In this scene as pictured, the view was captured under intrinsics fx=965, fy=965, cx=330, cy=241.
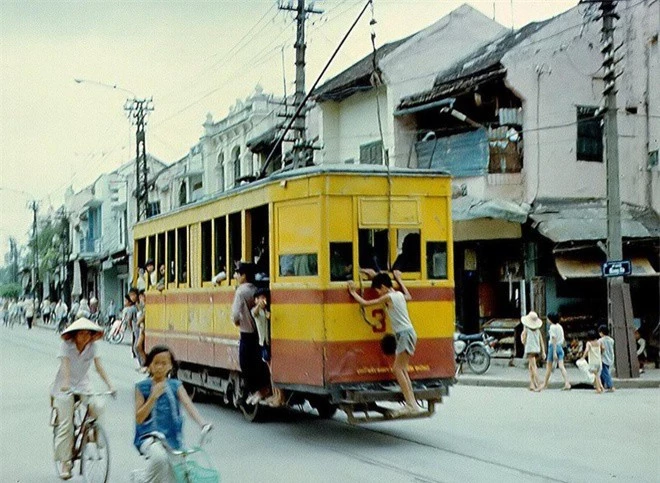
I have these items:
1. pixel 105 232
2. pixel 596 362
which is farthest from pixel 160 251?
pixel 105 232

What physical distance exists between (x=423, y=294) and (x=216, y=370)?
4.27 meters

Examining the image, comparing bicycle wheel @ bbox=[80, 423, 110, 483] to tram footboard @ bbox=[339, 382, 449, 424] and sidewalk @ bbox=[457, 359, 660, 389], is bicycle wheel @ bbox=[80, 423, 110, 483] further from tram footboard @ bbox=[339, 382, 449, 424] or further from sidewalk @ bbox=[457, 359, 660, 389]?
sidewalk @ bbox=[457, 359, 660, 389]

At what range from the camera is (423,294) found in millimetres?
11633

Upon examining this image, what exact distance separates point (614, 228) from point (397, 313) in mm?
9878

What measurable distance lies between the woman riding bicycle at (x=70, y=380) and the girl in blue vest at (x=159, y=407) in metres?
1.97

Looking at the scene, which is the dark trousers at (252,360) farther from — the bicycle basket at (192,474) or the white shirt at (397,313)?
the bicycle basket at (192,474)

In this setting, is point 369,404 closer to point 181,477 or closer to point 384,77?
Answer: point 181,477

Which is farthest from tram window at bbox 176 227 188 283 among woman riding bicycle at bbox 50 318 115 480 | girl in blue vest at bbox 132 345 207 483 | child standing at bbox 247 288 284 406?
girl in blue vest at bbox 132 345 207 483

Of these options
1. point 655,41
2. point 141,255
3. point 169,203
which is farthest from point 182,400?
point 169,203

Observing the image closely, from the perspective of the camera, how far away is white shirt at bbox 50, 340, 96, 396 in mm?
8938

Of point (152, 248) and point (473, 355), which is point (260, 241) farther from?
point (473, 355)

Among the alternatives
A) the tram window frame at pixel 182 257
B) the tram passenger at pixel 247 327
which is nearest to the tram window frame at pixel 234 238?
the tram passenger at pixel 247 327

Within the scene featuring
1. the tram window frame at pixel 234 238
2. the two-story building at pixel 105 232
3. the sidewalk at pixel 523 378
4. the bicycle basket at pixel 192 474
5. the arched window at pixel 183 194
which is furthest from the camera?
the two-story building at pixel 105 232

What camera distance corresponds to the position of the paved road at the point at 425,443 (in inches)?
375
